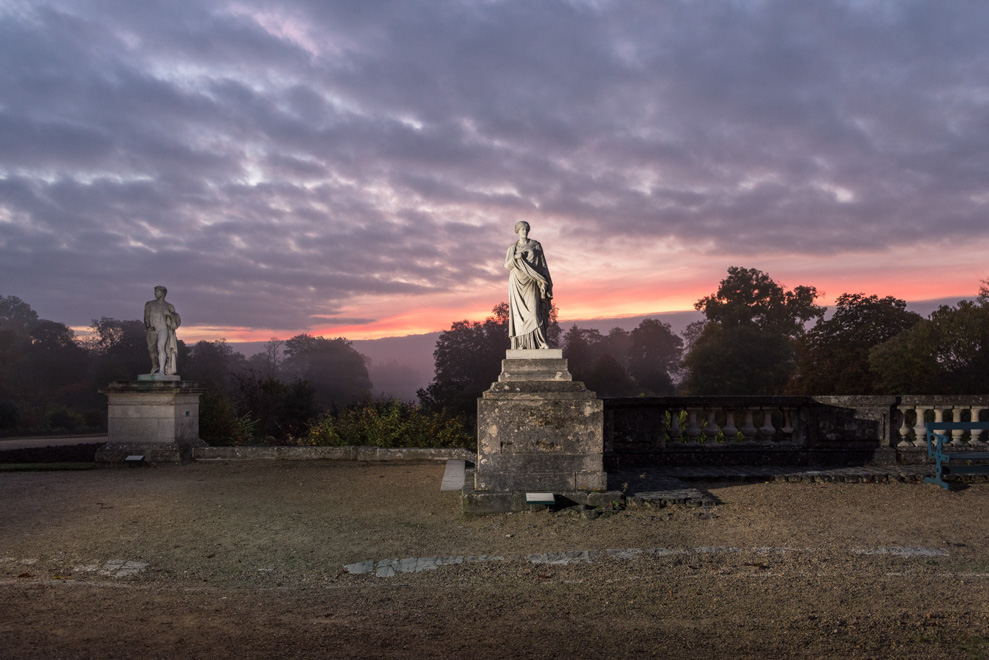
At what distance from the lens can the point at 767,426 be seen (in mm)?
9242

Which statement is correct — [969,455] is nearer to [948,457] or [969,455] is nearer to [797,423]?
[948,457]

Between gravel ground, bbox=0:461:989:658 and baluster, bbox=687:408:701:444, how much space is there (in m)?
1.43

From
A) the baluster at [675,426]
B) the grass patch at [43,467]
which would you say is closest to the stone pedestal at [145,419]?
the grass patch at [43,467]

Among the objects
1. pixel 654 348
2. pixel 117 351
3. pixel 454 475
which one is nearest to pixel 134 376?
pixel 117 351

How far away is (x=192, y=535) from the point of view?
612 cm

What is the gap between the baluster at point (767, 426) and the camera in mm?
9180

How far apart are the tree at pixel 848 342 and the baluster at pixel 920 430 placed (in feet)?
103

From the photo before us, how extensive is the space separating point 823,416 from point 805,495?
2.26m

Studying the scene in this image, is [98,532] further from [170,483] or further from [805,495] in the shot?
[805,495]

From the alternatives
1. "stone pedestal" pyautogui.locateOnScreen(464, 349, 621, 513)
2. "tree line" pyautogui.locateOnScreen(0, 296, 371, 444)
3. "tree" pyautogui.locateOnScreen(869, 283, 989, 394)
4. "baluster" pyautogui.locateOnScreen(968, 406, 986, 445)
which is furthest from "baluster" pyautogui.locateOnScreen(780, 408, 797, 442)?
"tree" pyautogui.locateOnScreen(869, 283, 989, 394)

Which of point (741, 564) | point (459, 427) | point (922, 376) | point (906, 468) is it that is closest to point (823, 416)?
point (906, 468)

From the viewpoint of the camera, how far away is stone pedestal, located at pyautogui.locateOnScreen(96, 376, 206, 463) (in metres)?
11.3

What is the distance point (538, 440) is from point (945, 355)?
33840 millimetres

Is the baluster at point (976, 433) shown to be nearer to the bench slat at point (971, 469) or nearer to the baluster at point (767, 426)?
the bench slat at point (971, 469)
